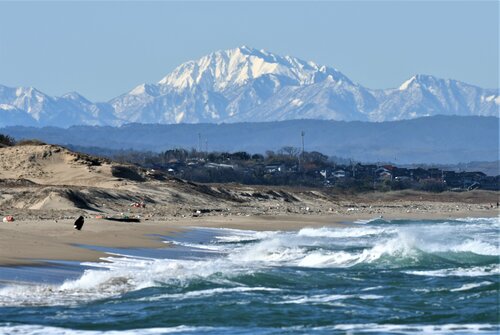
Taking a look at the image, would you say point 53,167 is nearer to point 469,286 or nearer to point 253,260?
point 253,260

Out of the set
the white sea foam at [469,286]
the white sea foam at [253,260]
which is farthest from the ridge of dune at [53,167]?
the white sea foam at [469,286]

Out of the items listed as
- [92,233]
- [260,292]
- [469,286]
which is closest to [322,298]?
[260,292]

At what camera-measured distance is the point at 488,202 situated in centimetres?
11300

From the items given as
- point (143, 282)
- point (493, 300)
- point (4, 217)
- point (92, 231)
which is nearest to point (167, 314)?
point (143, 282)

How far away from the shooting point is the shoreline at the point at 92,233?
30.8 meters

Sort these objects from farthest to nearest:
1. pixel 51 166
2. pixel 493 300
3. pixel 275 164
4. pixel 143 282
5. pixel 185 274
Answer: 1. pixel 275 164
2. pixel 51 166
3. pixel 185 274
4. pixel 143 282
5. pixel 493 300

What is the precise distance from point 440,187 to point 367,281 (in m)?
108

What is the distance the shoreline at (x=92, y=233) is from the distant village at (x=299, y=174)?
56.1 metres

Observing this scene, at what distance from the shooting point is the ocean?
21578 millimetres

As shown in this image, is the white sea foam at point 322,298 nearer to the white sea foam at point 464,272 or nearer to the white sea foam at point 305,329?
the white sea foam at point 305,329

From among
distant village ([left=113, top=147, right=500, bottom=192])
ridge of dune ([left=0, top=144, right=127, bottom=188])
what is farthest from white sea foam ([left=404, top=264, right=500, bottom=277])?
distant village ([left=113, top=147, right=500, bottom=192])

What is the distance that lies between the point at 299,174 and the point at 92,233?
98751 millimetres

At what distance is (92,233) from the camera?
39.0 metres

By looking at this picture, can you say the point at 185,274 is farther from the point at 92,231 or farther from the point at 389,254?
the point at 92,231
